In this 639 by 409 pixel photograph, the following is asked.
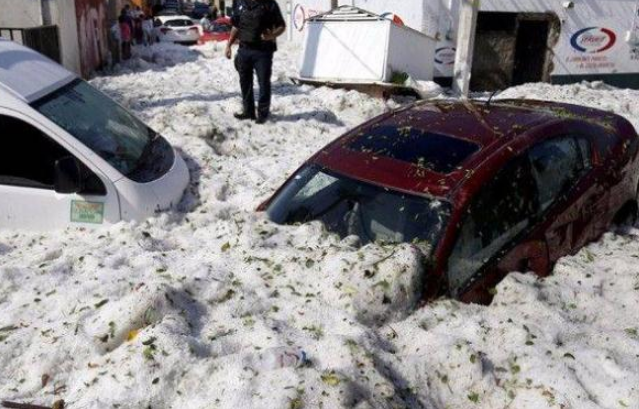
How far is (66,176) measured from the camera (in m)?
4.39

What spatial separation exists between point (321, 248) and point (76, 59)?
11.1 metres

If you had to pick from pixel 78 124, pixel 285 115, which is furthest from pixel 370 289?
pixel 285 115

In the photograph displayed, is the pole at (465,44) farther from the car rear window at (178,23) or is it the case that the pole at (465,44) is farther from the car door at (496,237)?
the car rear window at (178,23)

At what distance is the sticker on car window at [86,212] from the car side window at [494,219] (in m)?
2.62

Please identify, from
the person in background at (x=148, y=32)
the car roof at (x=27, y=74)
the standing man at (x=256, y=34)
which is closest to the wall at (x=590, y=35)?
the standing man at (x=256, y=34)

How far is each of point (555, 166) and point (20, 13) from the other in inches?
440

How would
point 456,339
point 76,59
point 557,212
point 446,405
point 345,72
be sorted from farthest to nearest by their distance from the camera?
1. point 76,59
2. point 345,72
3. point 557,212
4. point 456,339
5. point 446,405

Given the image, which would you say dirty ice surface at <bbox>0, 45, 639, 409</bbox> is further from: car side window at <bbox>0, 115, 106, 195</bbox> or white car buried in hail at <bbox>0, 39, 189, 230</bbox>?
car side window at <bbox>0, 115, 106, 195</bbox>

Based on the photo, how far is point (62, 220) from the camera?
461 cm

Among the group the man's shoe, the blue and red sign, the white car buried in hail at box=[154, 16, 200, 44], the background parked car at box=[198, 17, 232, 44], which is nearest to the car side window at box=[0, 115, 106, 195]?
the man's shoe

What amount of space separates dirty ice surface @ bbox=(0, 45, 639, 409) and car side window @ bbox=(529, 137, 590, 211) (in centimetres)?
50

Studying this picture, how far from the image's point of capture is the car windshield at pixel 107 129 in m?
4.79

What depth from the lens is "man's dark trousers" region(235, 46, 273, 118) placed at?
8.73 metres

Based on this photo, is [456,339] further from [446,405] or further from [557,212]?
[557,212]
